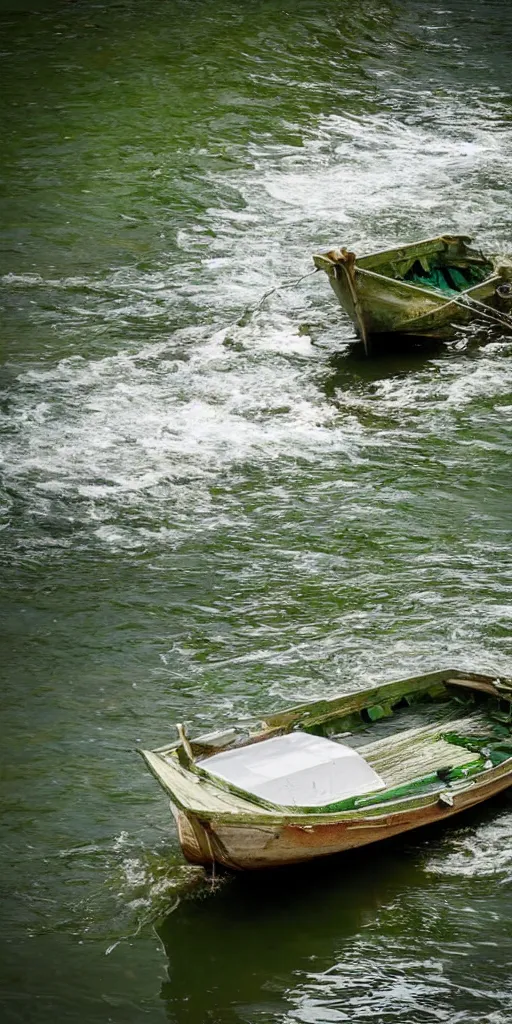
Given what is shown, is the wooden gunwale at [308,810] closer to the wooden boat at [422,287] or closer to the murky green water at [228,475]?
the murky green water at [228,475]

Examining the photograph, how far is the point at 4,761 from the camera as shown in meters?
11.4

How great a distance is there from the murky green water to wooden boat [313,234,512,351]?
471mm

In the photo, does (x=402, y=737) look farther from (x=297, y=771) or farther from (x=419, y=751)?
(x=297, y=771)

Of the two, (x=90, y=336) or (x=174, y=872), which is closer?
(x=174, y=872)

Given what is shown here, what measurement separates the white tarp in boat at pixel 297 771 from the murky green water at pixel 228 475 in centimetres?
64

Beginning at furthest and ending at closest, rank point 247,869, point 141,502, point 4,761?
1. point 141,502
2. point 4,761
3. point 247,869

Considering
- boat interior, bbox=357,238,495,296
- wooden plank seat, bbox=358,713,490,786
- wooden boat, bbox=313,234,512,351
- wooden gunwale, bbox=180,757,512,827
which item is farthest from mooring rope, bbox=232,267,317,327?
wooden gunwale, bbox=180,757,512,827

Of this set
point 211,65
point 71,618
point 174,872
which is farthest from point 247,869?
point 211,65

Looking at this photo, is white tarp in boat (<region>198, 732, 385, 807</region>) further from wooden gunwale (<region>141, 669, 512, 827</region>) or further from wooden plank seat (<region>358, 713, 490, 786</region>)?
wooden plank seat (<region>358, 713, 490, 786</region>)

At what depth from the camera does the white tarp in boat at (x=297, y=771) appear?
31.9ft

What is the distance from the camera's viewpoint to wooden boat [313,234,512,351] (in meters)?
17.8

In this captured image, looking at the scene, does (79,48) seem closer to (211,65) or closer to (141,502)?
(211,65)

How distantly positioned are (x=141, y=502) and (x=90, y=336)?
4.64m

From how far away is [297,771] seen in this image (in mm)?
9906
